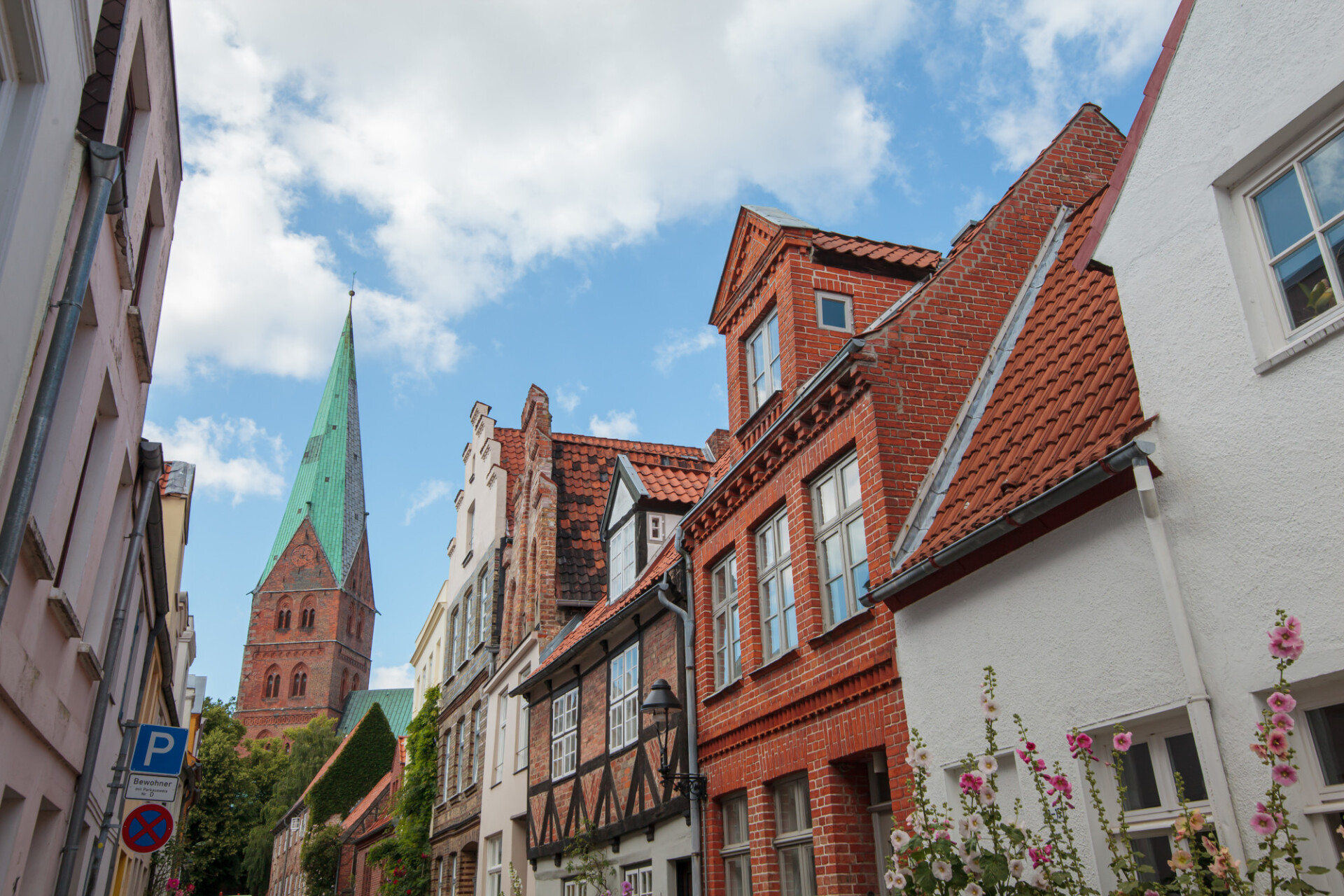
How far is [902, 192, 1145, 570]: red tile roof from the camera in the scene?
6.23 metres

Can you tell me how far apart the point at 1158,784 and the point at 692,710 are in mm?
6583

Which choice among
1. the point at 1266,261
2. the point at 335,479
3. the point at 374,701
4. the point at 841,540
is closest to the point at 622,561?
the point at 841,540

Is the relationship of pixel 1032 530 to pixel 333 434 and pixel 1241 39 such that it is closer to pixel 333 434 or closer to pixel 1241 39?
pixel 1241 39

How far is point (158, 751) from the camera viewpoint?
9273 mm

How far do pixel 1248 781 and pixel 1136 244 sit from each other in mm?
2956

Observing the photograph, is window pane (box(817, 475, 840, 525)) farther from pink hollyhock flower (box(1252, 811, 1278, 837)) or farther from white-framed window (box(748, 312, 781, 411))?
pink hollyhock flower (box(1252, 811, 1278, 837))

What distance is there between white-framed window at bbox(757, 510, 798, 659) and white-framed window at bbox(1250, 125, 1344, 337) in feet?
17.2

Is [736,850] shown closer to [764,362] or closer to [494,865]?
[764,362]

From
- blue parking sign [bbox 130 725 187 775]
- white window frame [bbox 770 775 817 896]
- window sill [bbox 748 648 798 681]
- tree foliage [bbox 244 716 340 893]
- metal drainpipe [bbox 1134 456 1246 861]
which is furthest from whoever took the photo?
tree foliage [bbox 244 716 340 893]

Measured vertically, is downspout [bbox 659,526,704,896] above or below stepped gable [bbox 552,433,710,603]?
below

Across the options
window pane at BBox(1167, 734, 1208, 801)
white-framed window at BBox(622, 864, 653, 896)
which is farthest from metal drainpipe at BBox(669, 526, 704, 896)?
window pane at BBox(1167, 734, 1208, 801)

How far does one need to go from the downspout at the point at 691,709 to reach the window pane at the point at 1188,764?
6.39m

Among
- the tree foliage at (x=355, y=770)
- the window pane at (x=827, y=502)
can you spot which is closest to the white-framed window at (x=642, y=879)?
the window pane at (x=827, y=502)

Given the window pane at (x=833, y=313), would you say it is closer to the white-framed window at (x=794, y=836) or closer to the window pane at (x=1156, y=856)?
the white-framed window at (x=794, y=836)
